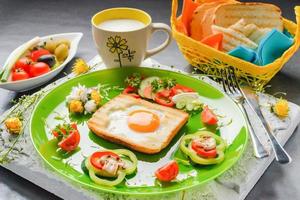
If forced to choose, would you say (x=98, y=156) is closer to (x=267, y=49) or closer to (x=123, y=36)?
(x=123, y=36)

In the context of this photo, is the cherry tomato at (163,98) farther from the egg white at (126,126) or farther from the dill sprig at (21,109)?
the dill sprig at (21,109)

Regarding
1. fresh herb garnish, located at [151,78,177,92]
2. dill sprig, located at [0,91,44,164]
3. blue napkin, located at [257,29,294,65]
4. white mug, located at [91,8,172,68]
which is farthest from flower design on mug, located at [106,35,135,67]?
blue napkin, located at [257,29,294,65]

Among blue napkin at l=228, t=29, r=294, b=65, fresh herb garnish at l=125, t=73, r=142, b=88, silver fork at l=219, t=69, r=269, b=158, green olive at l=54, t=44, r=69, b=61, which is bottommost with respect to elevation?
green olive at l=54, t=44, r=69, b=61

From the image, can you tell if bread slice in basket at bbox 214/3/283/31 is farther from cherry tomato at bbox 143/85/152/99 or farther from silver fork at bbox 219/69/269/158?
cherry tomato at bbox 143/85/152/99

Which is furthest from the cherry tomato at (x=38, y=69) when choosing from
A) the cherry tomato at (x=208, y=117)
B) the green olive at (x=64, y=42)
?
the cherry tomato at (x=208, y=117)

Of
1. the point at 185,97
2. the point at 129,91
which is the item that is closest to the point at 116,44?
the point at 129,91

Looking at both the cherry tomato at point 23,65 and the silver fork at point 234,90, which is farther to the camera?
the cherry tomato at point 23,65

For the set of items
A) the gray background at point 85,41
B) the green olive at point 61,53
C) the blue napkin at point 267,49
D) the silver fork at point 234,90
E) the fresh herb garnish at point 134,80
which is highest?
the blue napkin at point 267,49
